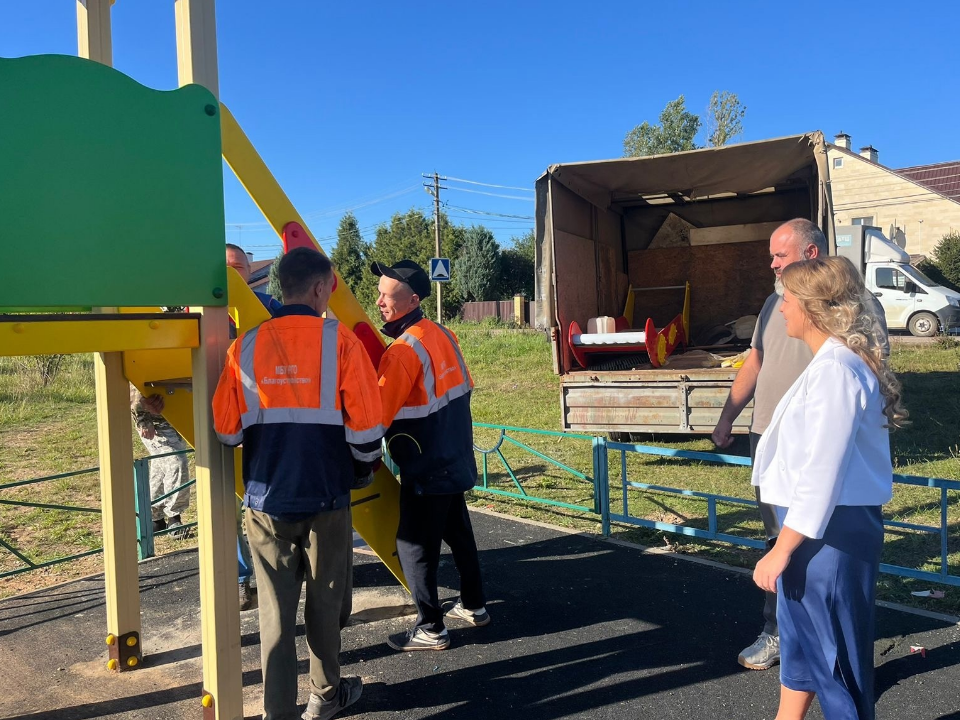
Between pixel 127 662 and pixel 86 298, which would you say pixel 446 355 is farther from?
pixel 127 662

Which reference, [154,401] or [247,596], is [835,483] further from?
[247,596]

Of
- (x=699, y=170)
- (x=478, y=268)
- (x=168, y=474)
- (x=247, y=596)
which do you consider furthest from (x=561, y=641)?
(x=478, y=268)

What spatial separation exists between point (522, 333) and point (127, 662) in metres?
16.9

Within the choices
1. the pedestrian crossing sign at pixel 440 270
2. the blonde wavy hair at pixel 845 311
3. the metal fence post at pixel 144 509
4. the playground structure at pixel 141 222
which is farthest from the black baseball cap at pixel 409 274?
the pedestrian crossing sign at pixel 440 270

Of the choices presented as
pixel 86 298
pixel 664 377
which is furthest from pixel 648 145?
pixel 86 298

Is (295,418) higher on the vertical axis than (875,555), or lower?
higher

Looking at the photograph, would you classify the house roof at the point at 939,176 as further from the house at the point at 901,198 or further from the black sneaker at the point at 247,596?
the black sneaker at the point at 247,596

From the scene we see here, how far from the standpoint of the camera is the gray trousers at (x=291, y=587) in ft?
8.55

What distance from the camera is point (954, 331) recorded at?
55.8 feet

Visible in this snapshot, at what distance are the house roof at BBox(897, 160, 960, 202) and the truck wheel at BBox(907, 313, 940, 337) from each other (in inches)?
823

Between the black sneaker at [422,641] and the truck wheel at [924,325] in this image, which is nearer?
the black sneaker at [422,641]

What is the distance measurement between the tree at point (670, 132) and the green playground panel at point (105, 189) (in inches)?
1171

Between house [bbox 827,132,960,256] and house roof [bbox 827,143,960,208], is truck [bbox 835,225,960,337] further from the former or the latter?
house roof [bbox 827,143,960,208]

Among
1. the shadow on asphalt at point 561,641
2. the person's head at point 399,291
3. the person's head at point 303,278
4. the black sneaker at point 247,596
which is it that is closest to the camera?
the person's head at point 303,278
